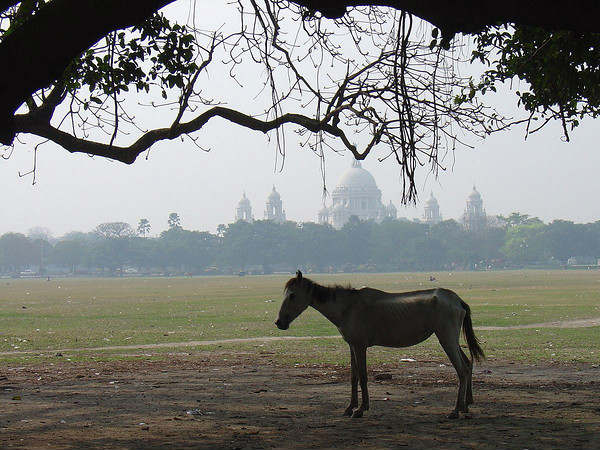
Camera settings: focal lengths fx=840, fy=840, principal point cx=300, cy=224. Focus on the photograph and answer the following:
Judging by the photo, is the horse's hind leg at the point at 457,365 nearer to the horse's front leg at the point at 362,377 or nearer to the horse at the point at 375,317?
the horse at the point at 375,317

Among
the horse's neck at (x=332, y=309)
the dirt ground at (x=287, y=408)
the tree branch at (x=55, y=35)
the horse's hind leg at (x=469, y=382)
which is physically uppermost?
the tree branch at (x=55, y=35)

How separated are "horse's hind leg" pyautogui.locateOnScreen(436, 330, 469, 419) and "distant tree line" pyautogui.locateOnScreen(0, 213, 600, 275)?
5687 inches

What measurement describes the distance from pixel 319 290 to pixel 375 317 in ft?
2.13

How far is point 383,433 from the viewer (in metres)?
7.71

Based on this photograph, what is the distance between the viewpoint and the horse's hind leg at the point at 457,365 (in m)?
8.45

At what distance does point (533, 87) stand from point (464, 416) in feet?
19.0

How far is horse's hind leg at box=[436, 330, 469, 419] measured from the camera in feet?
27.7

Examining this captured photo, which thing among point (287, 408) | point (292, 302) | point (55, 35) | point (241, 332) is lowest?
point (241, 332)

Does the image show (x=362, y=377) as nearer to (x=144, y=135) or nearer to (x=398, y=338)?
(x=398, y=338)

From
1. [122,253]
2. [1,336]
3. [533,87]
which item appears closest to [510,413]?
[533,87]

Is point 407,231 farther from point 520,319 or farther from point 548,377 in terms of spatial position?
point 548,377

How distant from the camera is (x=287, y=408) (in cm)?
930

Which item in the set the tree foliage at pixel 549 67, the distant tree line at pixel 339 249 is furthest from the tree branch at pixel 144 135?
the distant tree line at pixel 339 249

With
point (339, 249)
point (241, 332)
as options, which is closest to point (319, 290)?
point (241, 332)
